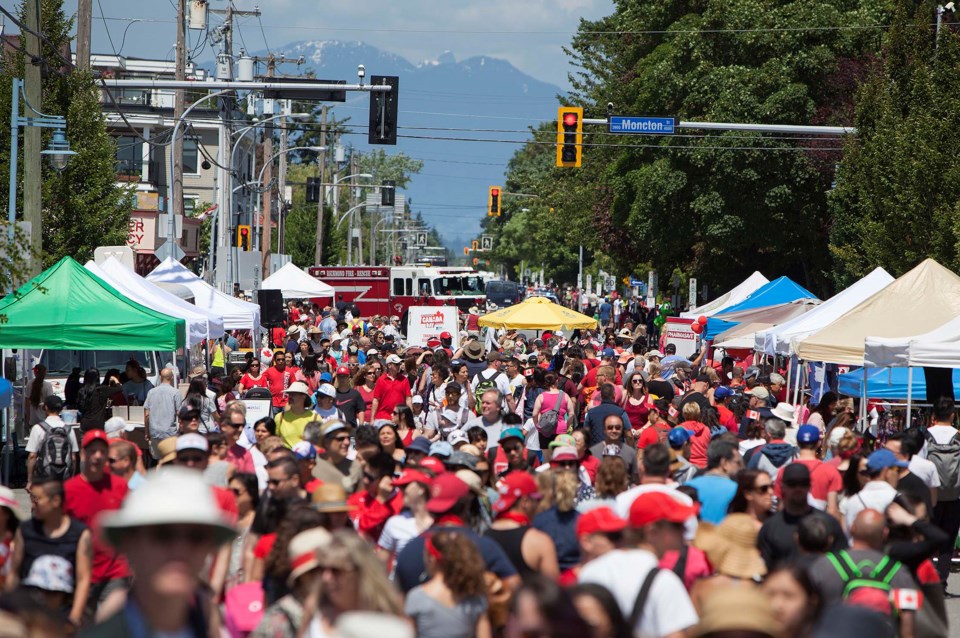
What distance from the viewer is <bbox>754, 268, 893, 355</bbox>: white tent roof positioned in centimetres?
1866

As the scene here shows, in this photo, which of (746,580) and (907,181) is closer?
(746,580)

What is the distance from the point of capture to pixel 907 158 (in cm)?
2544

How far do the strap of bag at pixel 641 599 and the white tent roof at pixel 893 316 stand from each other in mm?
10745

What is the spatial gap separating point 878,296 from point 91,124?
55.8ft

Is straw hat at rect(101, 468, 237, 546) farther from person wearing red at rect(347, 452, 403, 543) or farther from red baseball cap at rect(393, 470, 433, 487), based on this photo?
person wearing red at rect(347, 452, 403, 543)

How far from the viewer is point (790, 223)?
41.3m

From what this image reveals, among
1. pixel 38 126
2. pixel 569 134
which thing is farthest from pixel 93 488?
pixel 569 134

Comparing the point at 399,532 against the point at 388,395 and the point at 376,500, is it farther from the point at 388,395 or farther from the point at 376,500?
the point at 388,395

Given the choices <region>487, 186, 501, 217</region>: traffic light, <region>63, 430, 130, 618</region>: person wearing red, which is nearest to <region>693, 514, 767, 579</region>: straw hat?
<region>63, 430, 130, 618</region>: person wearing red

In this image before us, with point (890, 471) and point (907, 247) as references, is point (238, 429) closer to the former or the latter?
point (890, 471)

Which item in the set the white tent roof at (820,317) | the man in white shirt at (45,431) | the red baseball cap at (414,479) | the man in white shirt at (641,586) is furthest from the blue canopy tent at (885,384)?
the man in white shirt at (641,586)

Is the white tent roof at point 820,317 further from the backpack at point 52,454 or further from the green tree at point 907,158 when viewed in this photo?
the backpack at point 52,454

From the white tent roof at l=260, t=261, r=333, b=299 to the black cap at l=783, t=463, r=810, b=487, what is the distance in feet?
110

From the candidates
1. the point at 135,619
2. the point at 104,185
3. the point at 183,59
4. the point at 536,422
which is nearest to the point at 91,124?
the point at 104,185
